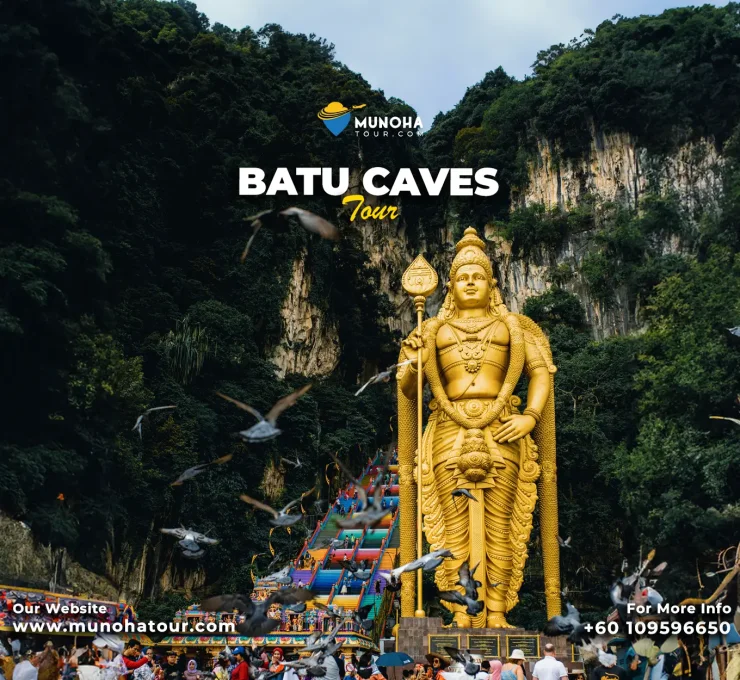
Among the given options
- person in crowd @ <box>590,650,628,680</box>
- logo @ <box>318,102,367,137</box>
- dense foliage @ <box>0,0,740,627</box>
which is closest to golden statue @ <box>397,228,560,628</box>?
person in crowd @ <box>590,650,628,680</box>

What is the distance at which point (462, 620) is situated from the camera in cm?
1186

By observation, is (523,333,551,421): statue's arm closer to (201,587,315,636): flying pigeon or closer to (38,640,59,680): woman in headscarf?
(201,587,315,636): flying pigeon

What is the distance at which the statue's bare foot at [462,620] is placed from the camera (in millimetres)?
11797

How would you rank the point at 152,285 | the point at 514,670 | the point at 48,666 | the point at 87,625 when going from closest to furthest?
the point at 48,666 < the point at 514,670 < the point at 87,625 < the point at 152,285

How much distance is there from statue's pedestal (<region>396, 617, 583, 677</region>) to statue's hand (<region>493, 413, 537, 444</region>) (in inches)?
87.0

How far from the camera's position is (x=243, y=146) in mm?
29953

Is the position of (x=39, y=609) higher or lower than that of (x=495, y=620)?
higher

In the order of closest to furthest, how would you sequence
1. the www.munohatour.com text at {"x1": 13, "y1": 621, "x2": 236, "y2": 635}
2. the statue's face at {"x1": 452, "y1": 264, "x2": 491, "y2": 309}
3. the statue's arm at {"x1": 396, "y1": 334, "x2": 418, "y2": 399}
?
the www.munohatour.com text at {"x1": 13, "y1": 621, "x2": 236, "y2": 635} < the statue's arm at {"x1": 396, "y1": 334, "x2": 418, "y2": 399} < the statue's face at {"x1": 452, "y1": 264, "x2": 491, "y2": 309}

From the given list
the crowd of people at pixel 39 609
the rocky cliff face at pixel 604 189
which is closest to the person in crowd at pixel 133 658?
the crowd of people at pixel 39 609

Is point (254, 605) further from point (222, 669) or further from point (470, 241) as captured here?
point (470, 241)

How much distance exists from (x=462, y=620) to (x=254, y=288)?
17494mm

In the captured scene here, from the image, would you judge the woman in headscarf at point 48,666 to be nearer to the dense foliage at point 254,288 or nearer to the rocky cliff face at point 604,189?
the dense foliage at point 254,288

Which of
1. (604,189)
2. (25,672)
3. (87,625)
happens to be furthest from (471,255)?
(604,189)

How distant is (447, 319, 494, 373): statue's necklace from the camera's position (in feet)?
42.4
